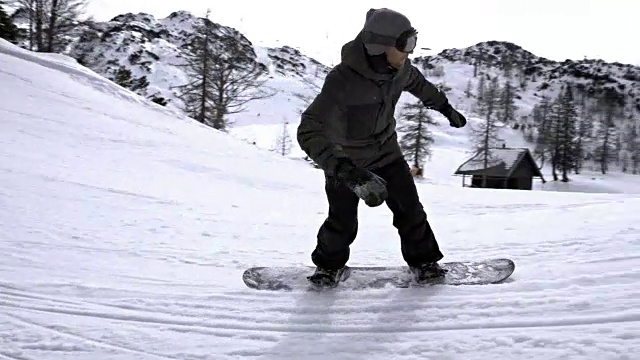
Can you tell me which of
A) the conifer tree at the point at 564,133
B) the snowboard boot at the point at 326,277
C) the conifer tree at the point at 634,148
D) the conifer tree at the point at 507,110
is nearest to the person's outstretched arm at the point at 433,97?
the snowboard boot at the point at 326,277

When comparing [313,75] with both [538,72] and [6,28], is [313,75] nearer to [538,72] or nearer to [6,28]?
[538,72]

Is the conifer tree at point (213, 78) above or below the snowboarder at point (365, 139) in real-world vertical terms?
above

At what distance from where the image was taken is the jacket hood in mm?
2736

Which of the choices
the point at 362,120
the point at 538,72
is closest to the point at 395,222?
the point at 362,120

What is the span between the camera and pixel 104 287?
3.04 m

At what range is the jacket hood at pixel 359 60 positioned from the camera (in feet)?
8.98

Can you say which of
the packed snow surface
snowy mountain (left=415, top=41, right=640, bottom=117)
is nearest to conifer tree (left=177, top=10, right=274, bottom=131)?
the packed snow surface

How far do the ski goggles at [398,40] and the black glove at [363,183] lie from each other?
25.7 inches

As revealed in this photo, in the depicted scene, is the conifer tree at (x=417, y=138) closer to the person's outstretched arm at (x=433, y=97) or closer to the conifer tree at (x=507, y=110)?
the person's outstretched arm at (x=433, y=97)

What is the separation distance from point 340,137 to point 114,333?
58.7 inches

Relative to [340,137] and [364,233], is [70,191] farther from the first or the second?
[340,137]

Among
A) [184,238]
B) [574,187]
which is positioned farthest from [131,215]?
[574,187]

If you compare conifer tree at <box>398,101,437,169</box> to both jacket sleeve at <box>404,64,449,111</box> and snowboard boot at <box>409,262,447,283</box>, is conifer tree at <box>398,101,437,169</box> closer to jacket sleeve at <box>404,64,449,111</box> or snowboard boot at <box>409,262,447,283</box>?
jacket sleeve at <box>404,64,449,111</box>

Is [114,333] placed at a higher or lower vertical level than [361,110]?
lower
